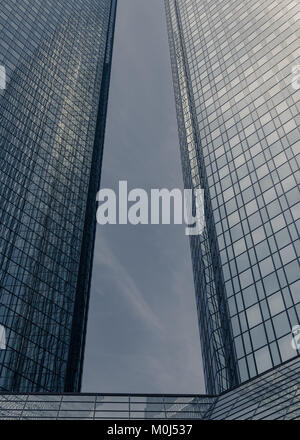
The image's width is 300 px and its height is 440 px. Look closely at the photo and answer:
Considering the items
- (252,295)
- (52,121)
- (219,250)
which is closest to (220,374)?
(252,295)

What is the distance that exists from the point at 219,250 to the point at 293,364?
26.9m

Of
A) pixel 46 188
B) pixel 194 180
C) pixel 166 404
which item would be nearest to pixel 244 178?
pixel 194 180

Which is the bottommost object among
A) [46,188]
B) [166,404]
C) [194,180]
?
[166,404]

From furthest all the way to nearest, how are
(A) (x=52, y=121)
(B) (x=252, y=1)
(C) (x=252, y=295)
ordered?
1. (A) (x=52, y=121)
2. (B) (x=252, y=1)
3. (C) (x=252, y=295)

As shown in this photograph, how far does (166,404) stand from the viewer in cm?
4075

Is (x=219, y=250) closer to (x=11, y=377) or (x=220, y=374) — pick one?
(x=220, y=374)

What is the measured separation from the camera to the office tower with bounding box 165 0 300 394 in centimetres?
5697

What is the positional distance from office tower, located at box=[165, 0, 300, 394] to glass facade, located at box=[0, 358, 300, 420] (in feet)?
34.6

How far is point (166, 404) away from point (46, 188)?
7051 cm

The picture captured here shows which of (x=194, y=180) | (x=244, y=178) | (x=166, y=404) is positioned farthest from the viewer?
(x=194, y=180)

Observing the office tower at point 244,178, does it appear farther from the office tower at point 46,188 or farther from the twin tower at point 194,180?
the office tower at point 46,188

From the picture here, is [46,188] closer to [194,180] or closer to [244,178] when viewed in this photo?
[194,180]

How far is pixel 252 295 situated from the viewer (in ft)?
197

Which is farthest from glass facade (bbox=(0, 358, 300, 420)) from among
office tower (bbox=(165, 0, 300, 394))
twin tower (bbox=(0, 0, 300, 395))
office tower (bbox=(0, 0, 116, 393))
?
office tower (bbox=(0, 0, 116, 393))
